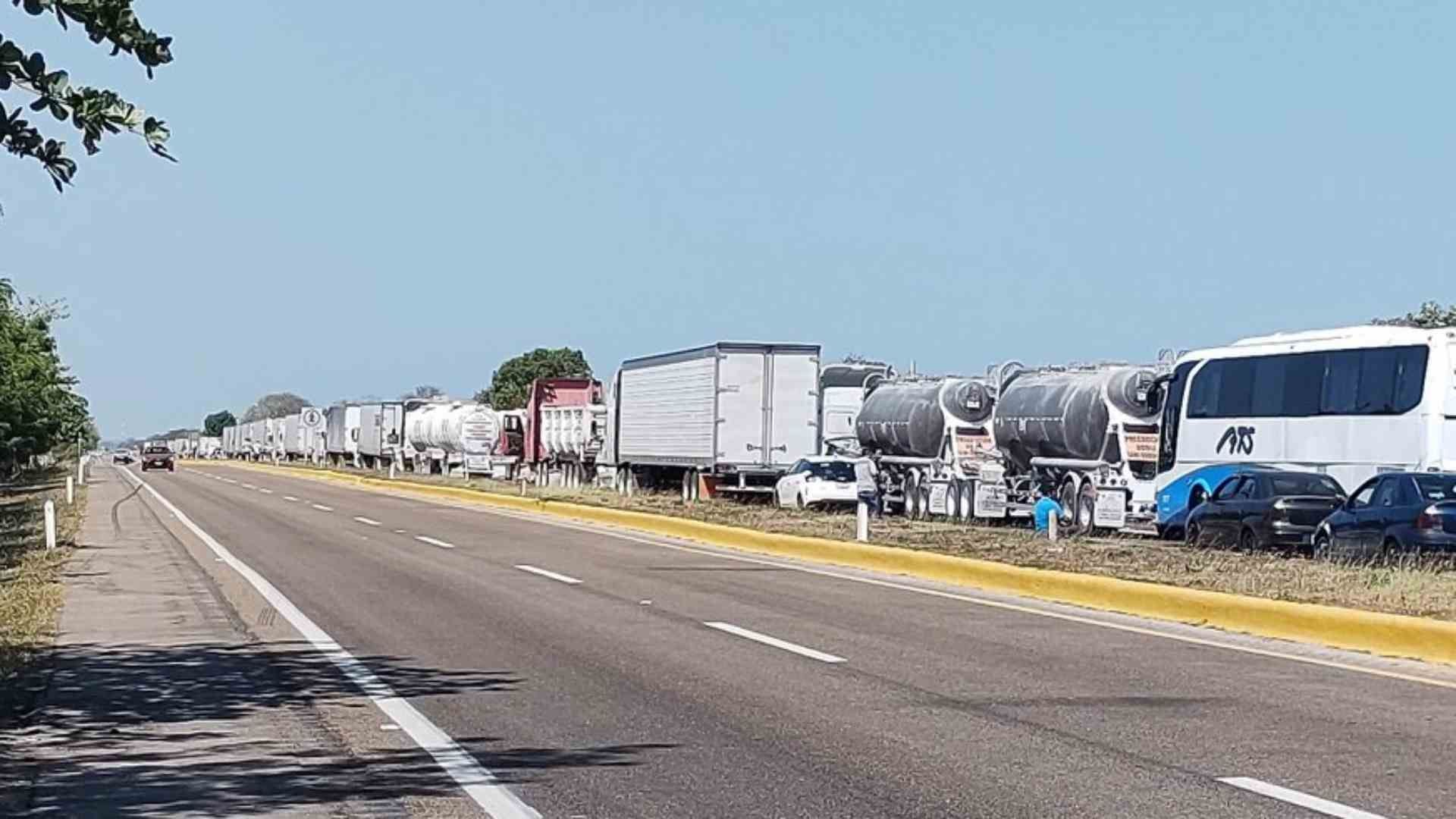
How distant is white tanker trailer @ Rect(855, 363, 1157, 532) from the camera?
36844 millimetres

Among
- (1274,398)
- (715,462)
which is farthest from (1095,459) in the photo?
(715,462)

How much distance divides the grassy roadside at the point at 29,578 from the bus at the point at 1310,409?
18.8 metres

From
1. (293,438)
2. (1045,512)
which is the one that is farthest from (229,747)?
(293,438)

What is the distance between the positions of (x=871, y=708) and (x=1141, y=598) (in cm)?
753

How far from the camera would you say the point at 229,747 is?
10.7 metres

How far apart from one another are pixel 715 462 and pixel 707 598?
A: 1046 inches

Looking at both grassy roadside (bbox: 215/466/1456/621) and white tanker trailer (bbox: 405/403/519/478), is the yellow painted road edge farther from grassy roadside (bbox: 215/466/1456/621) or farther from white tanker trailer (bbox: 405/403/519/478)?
white tanker trailer (bbox: 405/403/519/478)

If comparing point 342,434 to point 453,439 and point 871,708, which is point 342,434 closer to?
point 453,439

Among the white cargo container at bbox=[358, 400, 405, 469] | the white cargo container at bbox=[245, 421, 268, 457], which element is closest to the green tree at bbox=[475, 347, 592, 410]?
the white cargo container at bbox=[245, 421, 268, 457]

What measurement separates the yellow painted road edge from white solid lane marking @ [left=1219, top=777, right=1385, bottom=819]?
19.6 ft

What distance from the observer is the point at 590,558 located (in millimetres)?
28000

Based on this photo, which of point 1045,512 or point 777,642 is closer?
point 777,642

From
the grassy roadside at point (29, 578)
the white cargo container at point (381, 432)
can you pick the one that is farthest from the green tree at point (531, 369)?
the grassy roadside at point (29, 578)

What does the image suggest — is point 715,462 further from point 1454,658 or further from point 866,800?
point 866,800
